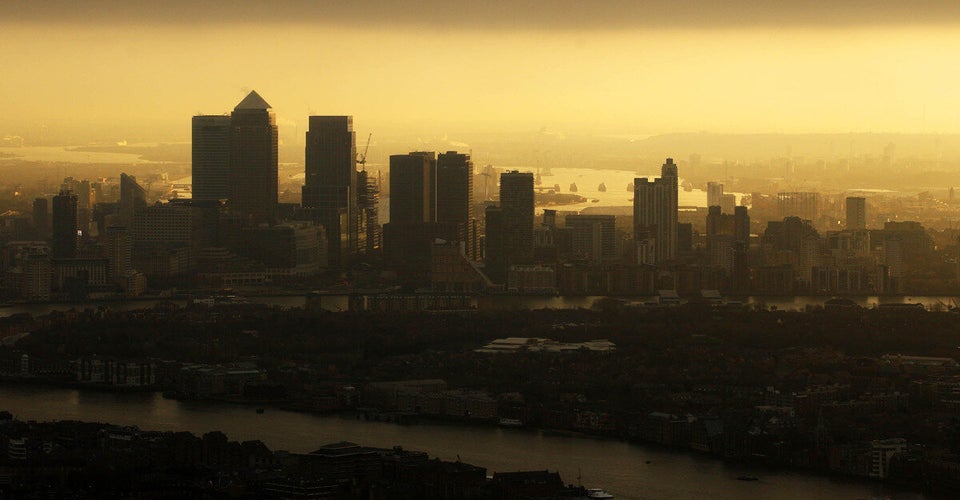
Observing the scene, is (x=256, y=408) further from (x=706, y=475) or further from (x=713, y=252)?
(x=713, y=252)

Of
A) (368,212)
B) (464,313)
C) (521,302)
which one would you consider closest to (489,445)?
(464,313)

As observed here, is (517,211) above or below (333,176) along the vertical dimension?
below

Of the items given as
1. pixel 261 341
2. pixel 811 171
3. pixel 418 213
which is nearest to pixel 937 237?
pixel 811 171

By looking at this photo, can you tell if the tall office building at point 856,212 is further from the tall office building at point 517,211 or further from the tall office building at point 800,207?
the tall office building at point 517,211

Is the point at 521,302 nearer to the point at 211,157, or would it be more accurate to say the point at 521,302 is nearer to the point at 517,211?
the point at 517,211

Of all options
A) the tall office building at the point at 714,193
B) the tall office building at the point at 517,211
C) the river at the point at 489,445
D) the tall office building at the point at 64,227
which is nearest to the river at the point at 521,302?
the tall office building at the point at 517,211
